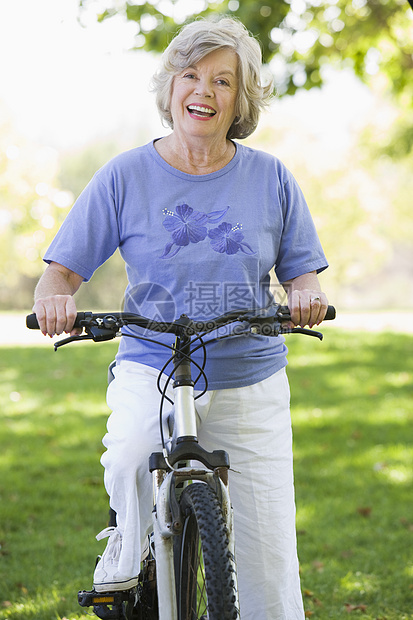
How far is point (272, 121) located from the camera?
110 feet

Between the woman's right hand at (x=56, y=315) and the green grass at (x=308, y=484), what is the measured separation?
195cm

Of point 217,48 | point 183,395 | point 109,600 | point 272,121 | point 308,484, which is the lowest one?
point 308,484

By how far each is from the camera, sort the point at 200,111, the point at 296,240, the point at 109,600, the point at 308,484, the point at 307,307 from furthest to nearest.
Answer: the point at 308,484, the point at 296,240, the point at 200,111, the point at 109,600, the point at 307,307

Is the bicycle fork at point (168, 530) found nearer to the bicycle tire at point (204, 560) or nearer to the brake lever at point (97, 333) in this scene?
the bicycle tire at point (204, 560)

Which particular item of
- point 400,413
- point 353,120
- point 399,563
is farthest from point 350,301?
point 399,563

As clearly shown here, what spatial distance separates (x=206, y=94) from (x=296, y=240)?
0.64 m

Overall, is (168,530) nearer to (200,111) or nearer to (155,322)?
(155,322)

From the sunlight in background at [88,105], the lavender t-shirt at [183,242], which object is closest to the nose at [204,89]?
the lavender t-shirt at [183,242]

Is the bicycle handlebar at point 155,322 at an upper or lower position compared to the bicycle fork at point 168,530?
upper

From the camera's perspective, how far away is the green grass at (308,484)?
13.0 feet

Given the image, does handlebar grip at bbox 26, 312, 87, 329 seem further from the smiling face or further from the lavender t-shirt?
the smiling face

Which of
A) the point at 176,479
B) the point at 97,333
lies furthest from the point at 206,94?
the point at 176,479

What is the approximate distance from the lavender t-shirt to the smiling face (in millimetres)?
161

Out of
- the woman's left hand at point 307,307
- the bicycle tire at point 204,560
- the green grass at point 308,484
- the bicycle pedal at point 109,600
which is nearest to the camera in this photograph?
the bicycle tire at point 204,560
